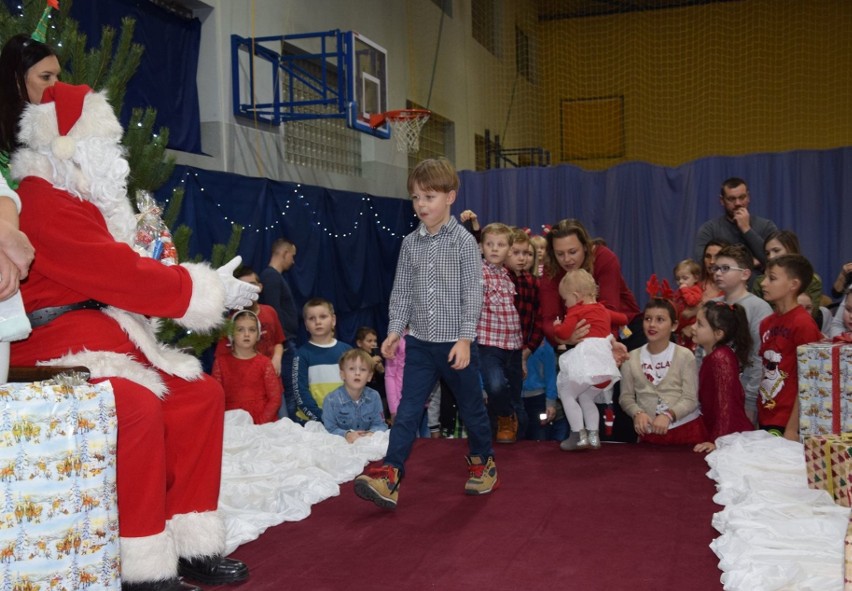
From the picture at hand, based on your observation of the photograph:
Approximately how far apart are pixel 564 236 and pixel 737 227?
2.01 m

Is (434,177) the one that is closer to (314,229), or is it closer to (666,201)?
(314,229)

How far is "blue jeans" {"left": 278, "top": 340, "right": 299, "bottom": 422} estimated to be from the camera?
5.37 metres

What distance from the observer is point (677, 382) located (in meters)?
4.45

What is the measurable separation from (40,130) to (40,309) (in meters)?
0.51

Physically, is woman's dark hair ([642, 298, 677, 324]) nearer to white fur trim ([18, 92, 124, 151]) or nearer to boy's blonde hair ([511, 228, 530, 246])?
boy's blonde hair ([511, 228, 530, 246])

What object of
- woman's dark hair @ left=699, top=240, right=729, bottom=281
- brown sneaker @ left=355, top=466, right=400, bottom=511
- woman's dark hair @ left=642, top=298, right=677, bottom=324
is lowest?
brown sneaker @ left=355, top=466, right=400, bottom=511

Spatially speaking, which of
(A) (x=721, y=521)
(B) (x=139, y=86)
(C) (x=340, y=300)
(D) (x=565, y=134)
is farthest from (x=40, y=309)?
(D) (x=565, y=134)

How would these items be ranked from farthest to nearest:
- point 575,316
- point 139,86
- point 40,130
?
point 139,86 → point 575,316 → point 40,130

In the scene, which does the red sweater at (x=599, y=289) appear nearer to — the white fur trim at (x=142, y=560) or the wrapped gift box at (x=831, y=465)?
the wrapped gift box at (x=831, y=465)

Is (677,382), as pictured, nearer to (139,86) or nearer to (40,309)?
(40,309)

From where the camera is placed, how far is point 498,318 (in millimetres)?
4668

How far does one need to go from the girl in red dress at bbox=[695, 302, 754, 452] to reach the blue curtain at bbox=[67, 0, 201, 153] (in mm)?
4104

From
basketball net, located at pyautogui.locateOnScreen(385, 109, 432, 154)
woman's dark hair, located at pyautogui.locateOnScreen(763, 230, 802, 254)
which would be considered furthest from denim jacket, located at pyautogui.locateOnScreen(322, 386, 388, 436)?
basketball net, located at pyautogui.locateOnScreen(385, 109, 432, 154)

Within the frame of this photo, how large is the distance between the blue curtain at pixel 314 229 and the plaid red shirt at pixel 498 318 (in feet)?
7.17
